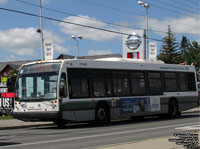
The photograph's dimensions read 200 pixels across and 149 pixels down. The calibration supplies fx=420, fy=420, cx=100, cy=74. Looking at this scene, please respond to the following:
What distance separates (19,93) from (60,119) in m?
2.29

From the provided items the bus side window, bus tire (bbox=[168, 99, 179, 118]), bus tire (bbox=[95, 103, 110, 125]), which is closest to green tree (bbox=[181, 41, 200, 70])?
bus tire (bbox=[168, 99, 179, 118])

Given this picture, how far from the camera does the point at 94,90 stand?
1903 centimetres

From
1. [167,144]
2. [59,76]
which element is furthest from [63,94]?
[167,144]

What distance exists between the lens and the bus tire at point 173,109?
2365cm

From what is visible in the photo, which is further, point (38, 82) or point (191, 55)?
point (191, 55)

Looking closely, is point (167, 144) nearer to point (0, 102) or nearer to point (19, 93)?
point (19, 93)

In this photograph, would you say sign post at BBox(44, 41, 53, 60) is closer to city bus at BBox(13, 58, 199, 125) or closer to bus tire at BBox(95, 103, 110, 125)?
city bus at BBox(13, 58, 199, 125)

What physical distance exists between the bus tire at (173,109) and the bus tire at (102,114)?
5.31m

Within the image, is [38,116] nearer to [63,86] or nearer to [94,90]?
[63,86]

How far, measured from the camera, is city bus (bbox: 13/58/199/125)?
57.6ft

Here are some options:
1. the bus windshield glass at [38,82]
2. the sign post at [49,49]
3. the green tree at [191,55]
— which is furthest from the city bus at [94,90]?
the green tree at [191,55]

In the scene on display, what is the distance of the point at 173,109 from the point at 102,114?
20.3ft

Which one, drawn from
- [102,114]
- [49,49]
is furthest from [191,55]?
[102,114]

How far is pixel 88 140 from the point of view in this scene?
12602 millimetres
